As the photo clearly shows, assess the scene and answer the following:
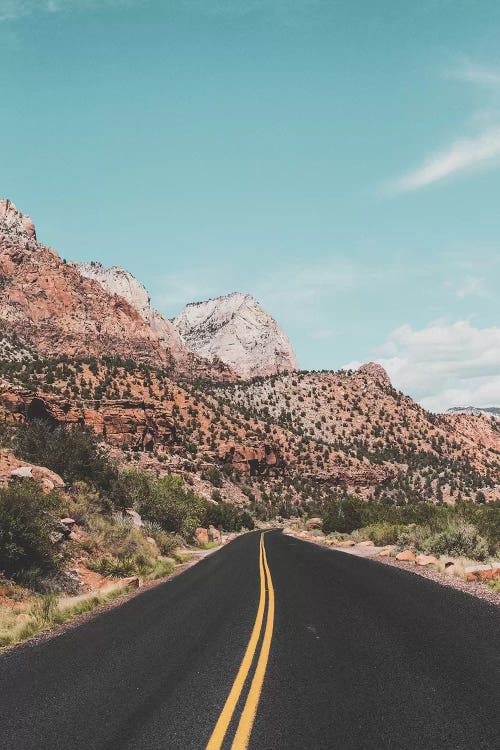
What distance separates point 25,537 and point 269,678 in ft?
30.3

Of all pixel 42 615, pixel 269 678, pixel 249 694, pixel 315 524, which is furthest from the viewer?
pixel 315 524

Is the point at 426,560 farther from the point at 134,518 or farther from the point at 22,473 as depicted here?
the point at 22,473

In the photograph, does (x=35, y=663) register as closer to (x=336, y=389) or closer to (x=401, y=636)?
(x=401, y=636)

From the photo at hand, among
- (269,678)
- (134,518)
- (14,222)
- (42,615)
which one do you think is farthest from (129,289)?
(269,678)

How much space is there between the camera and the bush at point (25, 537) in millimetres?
12414

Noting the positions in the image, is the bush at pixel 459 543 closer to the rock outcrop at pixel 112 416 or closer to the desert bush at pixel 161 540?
the desert bush at pixel 161 540

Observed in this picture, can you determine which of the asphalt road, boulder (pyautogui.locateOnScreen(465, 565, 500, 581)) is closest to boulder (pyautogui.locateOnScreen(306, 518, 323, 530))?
boulder (pyautogui.locateOnScreen(465, 565, 500, 581))

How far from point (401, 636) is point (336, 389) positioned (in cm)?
10747

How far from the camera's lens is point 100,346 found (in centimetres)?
10600

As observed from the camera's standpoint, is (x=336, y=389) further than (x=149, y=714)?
Yes

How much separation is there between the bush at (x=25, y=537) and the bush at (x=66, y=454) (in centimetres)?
755

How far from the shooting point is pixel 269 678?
5926 mm

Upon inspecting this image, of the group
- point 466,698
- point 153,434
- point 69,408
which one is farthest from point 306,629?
point 153,434

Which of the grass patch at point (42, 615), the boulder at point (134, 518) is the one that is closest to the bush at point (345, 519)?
the boulder at point (134, 518)
